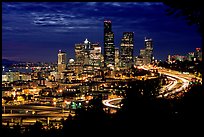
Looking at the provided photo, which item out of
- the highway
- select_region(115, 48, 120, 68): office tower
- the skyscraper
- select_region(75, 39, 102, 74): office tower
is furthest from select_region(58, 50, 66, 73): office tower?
the highway

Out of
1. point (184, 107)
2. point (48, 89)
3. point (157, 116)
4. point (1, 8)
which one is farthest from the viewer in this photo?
point (48, 89)

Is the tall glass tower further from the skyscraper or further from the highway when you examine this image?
the highway

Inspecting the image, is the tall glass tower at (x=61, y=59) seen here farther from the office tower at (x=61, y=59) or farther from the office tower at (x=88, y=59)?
the office tower at (x=88, y=59)

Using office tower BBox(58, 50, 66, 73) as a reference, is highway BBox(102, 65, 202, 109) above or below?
below

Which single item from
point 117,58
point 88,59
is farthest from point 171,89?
point 88,59

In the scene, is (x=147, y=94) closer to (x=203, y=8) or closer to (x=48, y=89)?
(x=203, y=8)

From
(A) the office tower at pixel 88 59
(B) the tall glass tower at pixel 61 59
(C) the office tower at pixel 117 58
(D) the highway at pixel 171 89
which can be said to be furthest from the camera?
(A) the office tower at pixel 88 59

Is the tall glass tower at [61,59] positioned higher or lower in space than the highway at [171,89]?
higher

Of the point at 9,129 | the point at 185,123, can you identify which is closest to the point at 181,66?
the point at 185,123

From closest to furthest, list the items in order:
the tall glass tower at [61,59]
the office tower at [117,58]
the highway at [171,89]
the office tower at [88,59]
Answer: the highway at [171,89] < the tall glass tower at [61,59] < the office tower at [117,58] < the office tower at [88,59]

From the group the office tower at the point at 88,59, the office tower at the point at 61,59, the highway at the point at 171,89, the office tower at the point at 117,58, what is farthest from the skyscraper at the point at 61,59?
the highway at the point at 171,89

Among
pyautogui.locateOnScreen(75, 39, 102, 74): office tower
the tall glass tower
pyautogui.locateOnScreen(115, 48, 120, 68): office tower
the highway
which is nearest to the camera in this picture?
the highway
